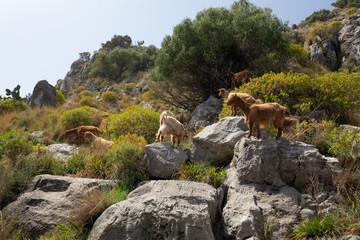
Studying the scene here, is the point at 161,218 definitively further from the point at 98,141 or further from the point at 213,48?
the point at 213,48

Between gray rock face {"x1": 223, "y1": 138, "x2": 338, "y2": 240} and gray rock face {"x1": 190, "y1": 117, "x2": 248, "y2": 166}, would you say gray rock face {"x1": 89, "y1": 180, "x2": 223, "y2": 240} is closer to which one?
gray rock face {"x1": 223, "y1": 138, "x2": 338, "y2": 240}

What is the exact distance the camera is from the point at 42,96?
59.5ft

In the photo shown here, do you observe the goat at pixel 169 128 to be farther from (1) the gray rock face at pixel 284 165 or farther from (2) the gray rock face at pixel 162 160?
(1) the gray rock face at pixel 284 165

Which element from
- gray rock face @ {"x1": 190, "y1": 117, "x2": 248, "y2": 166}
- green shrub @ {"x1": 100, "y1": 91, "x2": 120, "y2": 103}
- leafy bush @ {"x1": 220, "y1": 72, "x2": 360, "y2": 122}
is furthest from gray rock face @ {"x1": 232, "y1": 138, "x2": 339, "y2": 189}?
green shrub @ {"x1": 100, "y1": 91, "x2": 120, "y2": 103}

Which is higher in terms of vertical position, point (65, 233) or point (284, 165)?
point (284, 165)

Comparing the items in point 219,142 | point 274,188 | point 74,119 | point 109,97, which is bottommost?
point 274,188

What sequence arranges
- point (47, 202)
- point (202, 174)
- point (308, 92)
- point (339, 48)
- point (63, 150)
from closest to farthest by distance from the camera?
point (47, 202)
point (202, 174)
point (63, 150)
point (308, 92)
point (339, 48)

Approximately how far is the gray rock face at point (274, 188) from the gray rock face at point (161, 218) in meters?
0.51

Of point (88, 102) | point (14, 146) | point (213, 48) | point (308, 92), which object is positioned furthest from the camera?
point (88, 102)

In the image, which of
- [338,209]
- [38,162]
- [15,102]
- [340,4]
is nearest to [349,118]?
[338,209]

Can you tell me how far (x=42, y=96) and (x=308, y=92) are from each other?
61.3 ft

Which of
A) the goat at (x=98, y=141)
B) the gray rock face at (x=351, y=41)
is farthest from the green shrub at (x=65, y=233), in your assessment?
the gray rock face at (x=351, y=41)

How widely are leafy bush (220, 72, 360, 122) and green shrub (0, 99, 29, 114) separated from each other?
13648mm

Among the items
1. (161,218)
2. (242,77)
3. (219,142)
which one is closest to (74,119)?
(219,142)
